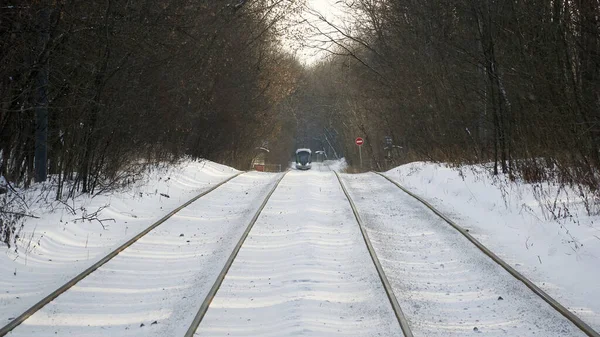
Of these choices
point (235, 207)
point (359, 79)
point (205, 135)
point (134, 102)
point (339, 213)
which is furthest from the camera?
point (359, 79)

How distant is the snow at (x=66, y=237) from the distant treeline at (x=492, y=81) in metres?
8.87

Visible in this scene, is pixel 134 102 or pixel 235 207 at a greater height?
pixel 134 102

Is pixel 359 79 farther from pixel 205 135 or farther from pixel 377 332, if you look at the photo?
pixel 377 332

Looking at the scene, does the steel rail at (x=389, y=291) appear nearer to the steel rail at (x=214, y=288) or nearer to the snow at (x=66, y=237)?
the steel rail at (x=214, y=288)

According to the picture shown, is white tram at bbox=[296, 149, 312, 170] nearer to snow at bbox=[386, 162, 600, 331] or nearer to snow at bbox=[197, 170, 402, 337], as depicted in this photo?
snow at bbox=[386, 162, 600, 331]

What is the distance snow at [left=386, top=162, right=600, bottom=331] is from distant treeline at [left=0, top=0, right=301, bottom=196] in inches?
318

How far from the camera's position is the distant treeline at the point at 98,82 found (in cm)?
1276

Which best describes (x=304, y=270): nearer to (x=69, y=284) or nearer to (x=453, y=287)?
(x=453, y=287)

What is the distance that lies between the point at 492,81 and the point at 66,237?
41.4ft

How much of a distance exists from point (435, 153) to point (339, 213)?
47.1 ft

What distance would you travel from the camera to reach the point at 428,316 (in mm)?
7609

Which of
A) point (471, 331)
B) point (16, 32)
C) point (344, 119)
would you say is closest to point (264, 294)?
point (471, 331)

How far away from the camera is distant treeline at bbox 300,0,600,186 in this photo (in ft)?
46.0

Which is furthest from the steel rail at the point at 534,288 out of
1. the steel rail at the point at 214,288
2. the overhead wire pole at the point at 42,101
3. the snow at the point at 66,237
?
the overhead wire pole at the point at 42,101
